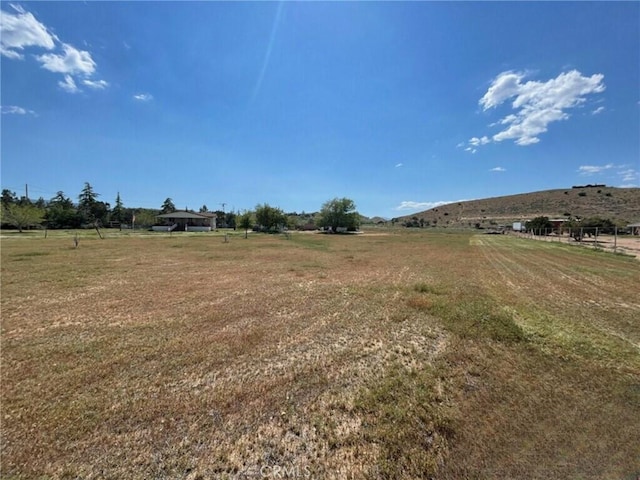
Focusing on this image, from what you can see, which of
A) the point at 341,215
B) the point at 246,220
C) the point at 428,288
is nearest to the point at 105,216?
the point at 246,220

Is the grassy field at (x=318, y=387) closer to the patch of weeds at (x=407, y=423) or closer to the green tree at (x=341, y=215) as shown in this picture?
the patch of weeds at (x=407, y=423)

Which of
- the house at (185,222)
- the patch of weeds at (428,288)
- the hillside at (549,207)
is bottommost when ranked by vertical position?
the patch of weeds at (428,288)

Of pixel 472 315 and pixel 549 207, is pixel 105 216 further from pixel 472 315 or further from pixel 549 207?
pixel 549 207

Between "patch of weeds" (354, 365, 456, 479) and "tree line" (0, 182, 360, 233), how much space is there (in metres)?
55.2

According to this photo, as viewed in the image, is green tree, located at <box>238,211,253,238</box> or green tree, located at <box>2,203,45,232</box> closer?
green tree, located at <box>2,203,45,232</box>

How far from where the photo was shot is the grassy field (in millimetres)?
2619

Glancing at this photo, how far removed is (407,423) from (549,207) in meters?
103

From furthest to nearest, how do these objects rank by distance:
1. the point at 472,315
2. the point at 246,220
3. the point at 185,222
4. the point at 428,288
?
the point at 185,222 < the point at 246,220 < the point at 428,288 < the point at 472,315

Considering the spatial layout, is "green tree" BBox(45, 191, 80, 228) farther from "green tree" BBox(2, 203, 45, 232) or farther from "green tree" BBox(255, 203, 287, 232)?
"green tree" BBox(255, 203, 287, 232)

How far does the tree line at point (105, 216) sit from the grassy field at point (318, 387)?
51.9 meters

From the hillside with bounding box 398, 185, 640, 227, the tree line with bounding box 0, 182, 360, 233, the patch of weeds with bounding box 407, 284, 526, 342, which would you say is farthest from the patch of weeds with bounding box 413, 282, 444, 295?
the hillside with bounding box 398, 185, 640, 227

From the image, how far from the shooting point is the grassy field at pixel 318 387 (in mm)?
2619

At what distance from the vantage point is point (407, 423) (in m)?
3.10

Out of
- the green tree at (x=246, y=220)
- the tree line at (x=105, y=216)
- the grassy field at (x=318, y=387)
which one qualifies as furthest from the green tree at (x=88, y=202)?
the grassy field at (x=318, y=387)
